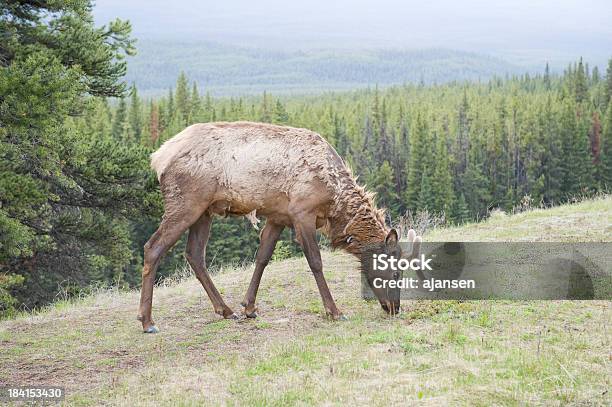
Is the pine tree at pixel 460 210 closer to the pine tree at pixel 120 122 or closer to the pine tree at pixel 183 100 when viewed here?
the pine tree at pixel 120 122

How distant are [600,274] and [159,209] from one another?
9.69 meters

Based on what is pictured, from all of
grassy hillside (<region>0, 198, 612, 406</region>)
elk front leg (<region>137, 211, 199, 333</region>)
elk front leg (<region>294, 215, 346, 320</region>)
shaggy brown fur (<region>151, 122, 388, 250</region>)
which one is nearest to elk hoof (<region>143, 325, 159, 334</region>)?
elk front leg (<region>137, 211, 199, 333</region>)

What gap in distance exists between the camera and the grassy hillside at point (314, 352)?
6.12 m

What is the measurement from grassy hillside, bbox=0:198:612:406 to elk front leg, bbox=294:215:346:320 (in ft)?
0.82

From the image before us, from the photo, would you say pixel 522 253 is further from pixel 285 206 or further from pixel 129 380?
pixel 129 380

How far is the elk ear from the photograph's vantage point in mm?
Result: 9461

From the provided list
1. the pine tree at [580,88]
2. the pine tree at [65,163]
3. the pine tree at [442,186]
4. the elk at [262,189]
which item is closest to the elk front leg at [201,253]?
the elk at [262,189]

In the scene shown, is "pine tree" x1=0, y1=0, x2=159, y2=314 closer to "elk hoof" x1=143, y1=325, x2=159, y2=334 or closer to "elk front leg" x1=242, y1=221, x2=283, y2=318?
"elk hoof" x1=143, y1=325, x2=159, y2=334

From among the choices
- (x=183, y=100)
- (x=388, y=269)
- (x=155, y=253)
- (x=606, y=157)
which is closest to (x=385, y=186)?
(x=606, y=157)

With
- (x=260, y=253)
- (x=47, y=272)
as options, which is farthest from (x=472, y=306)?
(x=47, y=272)

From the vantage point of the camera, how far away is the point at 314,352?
754 centimetres

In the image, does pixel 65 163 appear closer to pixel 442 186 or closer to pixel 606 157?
pixel 442 186

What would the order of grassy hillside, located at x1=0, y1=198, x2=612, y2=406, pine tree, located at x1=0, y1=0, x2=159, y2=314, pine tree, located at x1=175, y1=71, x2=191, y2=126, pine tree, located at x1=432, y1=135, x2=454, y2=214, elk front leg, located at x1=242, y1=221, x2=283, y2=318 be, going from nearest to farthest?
grassy hillside, located at x1=0, y1=198, x2=612, y2=406 < elk front leg, located at x1=242, y1=221, x2=283, y2=318 < pine tree, located at x1=0, y1=0, x2=159, y2=314 < pine tree, located at x1=432, y1=135, x2=454, y2=214 < pine tree, located at x1=175, y1=71, x2=191, y2=126

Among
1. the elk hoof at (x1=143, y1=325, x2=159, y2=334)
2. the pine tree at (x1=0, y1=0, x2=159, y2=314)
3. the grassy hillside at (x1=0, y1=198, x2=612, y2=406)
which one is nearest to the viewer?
the grassy hillside at (x1=0, y1=198, x2=612, y2=406)
